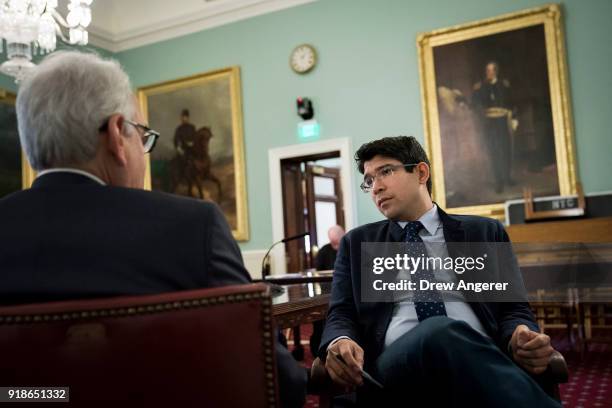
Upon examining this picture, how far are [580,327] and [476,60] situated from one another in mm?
3673

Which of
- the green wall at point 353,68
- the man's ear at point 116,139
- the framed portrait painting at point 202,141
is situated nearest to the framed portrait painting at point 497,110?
the green wall at point 353,68

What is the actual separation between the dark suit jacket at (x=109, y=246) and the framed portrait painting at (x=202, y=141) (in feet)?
24.7

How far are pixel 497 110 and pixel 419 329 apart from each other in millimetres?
6177

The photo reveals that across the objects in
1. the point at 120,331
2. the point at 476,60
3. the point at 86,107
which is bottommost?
the point at 120,331

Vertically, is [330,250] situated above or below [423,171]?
below

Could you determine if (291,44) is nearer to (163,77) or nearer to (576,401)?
(163,77)

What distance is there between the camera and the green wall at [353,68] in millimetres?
6828

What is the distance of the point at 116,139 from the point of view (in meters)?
1.25

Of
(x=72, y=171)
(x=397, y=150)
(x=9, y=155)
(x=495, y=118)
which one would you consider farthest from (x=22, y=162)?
(x=72, y=171)

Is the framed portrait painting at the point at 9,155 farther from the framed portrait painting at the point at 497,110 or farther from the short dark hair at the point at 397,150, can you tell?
the short dark hair at the point at 397,150

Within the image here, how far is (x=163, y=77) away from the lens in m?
9.58

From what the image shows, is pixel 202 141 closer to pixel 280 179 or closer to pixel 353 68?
pixel 280 179

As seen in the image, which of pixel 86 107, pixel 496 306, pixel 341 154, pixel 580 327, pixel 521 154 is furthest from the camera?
pixel 341 154

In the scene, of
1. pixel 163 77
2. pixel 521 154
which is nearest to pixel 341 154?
pixel 521 154
